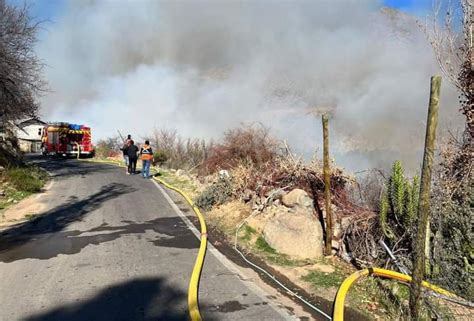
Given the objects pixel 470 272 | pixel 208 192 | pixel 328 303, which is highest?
Result: pixel 208 192

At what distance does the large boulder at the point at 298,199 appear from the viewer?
8.72 metres

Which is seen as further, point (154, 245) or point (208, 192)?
point (208, 192)

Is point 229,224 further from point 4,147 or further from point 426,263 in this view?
point 4,147

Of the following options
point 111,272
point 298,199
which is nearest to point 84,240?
point 111,272

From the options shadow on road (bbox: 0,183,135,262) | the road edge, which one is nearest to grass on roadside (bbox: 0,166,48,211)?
shadow on road (bbox: 0,183,135,262)

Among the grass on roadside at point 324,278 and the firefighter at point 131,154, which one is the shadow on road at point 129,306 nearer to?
the grass on roadside at point 324,278

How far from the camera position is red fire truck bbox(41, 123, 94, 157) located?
109 ft

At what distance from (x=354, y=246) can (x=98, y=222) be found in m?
6.23

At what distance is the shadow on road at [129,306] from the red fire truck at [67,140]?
2968cm

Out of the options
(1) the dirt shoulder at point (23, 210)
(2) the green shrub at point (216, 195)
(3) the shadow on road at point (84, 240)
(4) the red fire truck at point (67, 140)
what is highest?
(4) the red fire truck at point (67, 140)

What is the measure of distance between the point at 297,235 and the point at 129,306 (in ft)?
11.9

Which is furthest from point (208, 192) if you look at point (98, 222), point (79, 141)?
point (79, 141)

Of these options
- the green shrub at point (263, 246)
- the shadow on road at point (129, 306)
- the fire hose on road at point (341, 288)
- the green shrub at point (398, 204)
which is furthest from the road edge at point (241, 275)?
the green shrub at point (398, 204)

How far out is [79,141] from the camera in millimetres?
34062
